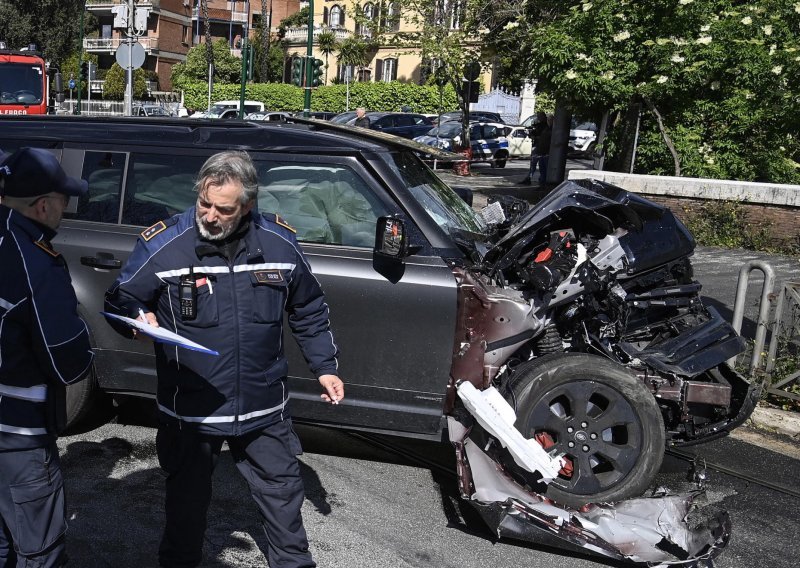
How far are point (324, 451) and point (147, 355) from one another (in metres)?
1.19

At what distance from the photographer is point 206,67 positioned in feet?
200

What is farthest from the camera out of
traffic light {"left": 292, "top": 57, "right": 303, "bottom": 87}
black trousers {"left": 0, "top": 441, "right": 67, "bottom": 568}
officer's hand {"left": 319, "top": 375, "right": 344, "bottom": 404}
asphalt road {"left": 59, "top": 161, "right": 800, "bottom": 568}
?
traffic light {"left": 292, "top": 57, "right": 303, "bottom": 87}

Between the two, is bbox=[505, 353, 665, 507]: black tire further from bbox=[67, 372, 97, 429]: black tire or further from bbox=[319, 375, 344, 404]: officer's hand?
bbox=[67, 372, 97, 429]: black tire

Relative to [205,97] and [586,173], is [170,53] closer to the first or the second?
[205,97]

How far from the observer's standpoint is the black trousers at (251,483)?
3.41 meters

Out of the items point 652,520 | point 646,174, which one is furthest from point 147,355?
point 646,174

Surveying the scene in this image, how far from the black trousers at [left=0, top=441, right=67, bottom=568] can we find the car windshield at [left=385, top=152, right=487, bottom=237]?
8.29 feet

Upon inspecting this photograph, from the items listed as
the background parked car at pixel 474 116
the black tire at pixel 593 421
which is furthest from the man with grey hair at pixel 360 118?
the black tire at pixel 593 421

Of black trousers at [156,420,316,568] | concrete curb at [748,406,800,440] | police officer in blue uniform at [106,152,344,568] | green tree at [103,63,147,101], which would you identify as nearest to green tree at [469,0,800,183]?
concrete curb at [748,406,800,440]

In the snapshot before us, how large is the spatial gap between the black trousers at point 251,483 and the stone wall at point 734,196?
1073cm

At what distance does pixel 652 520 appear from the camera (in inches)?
165

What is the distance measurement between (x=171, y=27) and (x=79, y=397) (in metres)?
71.3

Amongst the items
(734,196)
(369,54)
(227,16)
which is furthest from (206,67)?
(734,196)

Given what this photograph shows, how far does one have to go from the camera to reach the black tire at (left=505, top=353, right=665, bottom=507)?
14.6 ft
